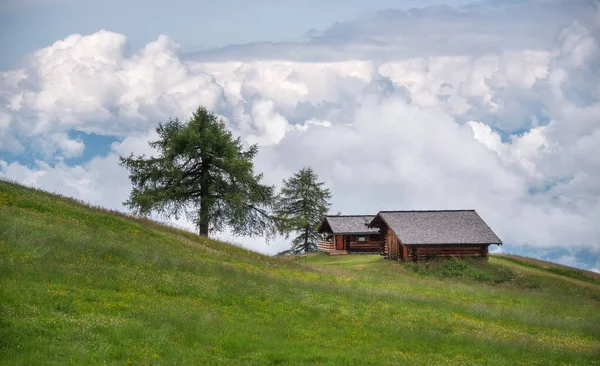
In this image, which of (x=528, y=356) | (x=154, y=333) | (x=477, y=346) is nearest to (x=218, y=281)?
(x=154, y=333)

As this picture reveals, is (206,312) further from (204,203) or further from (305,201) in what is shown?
(305,201)

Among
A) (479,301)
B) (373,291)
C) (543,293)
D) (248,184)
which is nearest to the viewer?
(373,291)

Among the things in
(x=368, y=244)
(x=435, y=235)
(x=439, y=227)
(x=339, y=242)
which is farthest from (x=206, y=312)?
(x=368, y=244)

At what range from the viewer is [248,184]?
55.9 m

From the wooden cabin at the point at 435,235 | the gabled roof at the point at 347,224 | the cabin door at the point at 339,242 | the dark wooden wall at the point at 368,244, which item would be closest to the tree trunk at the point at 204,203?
the wooden cabin at the point at 435,235

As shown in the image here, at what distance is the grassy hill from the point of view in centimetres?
1612

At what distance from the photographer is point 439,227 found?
59125mm

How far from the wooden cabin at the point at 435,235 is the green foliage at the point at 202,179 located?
14.7m

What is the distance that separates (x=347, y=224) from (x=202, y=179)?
28433mm

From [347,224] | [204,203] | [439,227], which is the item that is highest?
[347,224]

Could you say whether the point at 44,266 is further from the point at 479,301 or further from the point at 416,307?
the point at 479,301

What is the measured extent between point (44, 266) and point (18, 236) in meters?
4.64

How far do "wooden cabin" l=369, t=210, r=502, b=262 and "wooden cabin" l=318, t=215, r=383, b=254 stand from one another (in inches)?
525

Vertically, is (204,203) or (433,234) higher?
(204,203)
